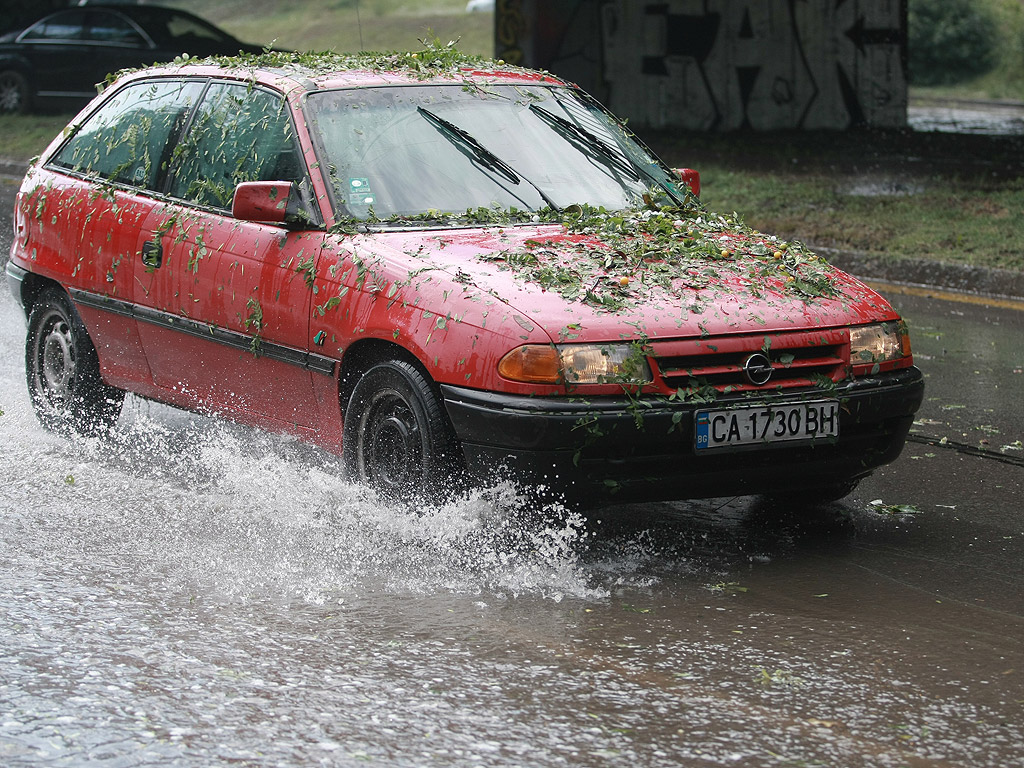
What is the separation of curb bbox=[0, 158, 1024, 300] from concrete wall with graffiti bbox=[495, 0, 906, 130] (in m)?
10.7

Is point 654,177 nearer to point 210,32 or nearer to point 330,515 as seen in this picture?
point 330,515

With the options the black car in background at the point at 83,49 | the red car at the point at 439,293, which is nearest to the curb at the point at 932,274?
the red car at the point at 439,293

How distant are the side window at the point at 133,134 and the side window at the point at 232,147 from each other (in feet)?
0.50

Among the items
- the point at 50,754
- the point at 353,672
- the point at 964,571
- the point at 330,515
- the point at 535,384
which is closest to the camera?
the point at 50,754

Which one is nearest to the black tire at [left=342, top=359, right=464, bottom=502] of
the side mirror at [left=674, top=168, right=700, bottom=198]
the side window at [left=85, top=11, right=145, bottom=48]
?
the side mirror at [left=674, top=168, right=700, bottom=198]

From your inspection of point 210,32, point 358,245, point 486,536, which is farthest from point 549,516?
point 210,32

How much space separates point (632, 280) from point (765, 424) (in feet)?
2.15

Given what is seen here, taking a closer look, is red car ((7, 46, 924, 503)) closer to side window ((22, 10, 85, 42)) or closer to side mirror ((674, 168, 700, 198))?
side mirror ((674, 168, 700, 198))

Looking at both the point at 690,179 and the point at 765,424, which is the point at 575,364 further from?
the point at 690,179

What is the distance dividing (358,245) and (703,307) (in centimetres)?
127

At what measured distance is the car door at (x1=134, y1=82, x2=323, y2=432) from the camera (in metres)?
5.77

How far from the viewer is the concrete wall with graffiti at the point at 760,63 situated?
2302 cm

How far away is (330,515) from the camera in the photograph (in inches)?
220

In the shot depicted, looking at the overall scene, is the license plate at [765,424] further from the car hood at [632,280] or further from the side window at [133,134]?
the side window at [133,134]
